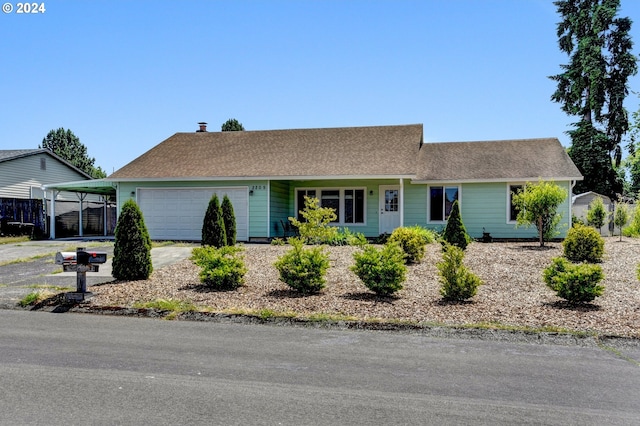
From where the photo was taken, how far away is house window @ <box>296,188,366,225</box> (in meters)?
21.4

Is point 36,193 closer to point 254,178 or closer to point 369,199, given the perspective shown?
point 254,178

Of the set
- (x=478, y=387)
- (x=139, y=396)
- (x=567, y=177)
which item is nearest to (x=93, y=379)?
(x=139, y=396)

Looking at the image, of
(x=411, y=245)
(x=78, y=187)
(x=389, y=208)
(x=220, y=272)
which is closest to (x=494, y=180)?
(x=389, y=208)

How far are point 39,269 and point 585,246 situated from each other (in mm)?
14090

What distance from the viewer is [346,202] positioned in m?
21.5

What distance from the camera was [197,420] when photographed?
157 inches

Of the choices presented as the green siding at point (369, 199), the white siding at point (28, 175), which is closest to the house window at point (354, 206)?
the green siding at point (369, 199)

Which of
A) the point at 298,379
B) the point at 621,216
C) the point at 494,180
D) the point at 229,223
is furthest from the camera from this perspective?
the point at 621,216

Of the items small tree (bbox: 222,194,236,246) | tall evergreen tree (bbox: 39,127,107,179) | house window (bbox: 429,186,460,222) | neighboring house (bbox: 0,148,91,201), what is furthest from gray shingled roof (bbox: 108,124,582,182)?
tall evergreen tree (bbox: 39,127,107,179)

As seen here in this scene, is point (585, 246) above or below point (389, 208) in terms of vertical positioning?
below

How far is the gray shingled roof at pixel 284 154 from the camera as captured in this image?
2025 centimetres

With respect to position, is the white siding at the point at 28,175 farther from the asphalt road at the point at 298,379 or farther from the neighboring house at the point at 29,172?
the asphalt road at the point at 298,379

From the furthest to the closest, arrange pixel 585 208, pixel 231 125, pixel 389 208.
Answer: pixel 231 125 → pixel 585 208 → pixel 389 208

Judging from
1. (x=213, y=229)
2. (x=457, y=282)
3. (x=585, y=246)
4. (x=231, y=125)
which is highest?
(x=231, y=125)
